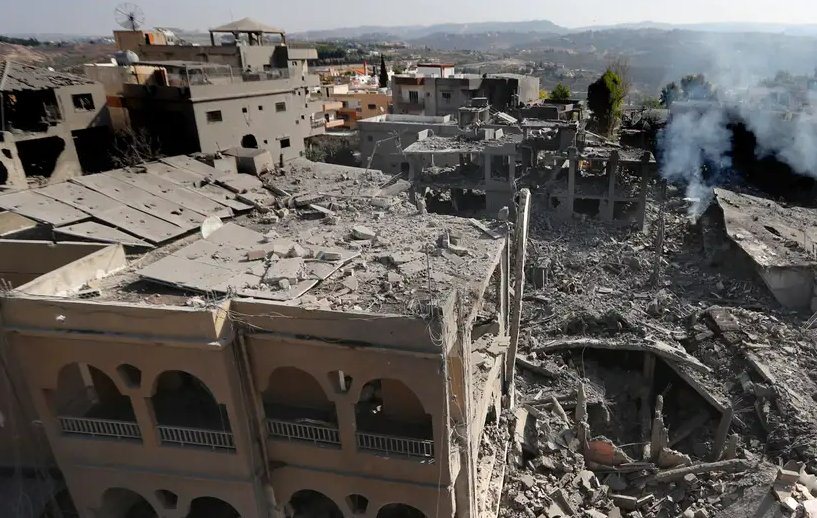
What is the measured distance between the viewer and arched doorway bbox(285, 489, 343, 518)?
Result: 42.0 ft

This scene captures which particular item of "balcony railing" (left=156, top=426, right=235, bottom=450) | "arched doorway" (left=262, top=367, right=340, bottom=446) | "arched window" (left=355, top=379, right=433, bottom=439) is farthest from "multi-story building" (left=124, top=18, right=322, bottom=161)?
"arched window" (left=355, top=379, right=433, bottom=439)

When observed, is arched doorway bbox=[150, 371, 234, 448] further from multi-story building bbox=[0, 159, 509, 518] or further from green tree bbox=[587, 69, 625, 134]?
green tree bbox=[587, 69, 625, 134]

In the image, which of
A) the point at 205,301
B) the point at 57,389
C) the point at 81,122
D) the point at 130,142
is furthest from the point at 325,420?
the point at 81,122

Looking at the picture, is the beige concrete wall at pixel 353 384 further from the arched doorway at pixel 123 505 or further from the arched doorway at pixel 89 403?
the arched doorway at pixel 123 505

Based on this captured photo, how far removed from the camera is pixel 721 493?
A: 51.2ft

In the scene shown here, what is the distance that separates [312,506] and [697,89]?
63.4m

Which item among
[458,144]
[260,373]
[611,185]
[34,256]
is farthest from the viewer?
[458,144]

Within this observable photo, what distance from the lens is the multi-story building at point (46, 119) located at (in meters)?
23.4

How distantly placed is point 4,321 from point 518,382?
15.4 metres

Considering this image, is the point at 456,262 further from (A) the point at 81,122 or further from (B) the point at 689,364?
(A) the point at 81,122

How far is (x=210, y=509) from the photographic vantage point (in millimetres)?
12953

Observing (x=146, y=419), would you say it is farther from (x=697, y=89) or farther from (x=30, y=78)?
(x=697, y=89)

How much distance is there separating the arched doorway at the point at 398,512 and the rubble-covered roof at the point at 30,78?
73.9ft

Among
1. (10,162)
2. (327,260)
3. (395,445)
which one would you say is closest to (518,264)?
(327,260)
